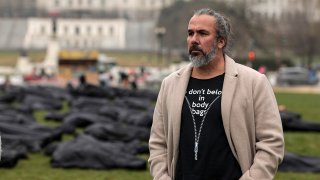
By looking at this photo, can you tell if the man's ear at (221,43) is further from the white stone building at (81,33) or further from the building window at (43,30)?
the building window at (43,30)

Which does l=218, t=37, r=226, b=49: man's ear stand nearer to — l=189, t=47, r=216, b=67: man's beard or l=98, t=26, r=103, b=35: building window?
l=189, t=47, r=216, b=67: man's beard

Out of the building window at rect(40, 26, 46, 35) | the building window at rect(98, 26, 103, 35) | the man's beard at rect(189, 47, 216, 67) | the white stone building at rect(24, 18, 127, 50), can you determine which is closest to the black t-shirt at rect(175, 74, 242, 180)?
the man's beard at rect(189, 47, 216, 67)

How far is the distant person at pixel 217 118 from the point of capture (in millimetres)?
4676

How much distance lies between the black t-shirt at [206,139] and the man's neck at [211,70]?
6 centimetres

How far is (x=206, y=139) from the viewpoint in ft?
15.4

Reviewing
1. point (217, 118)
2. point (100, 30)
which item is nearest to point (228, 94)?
point (217, 118)

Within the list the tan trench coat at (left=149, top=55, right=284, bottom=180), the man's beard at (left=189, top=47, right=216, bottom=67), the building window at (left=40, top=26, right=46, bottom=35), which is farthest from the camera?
the building window at (left=40, top=26, right=46, bottom=35)

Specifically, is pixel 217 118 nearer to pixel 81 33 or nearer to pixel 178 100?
pixel 178 100

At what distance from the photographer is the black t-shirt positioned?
15.4 feet

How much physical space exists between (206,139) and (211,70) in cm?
42

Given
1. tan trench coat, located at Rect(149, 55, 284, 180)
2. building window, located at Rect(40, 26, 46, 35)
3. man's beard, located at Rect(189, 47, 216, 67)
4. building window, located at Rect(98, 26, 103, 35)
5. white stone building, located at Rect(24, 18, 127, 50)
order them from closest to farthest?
tan trench coat, located at Rect(149, 55, 284, 180)
man's beard, located at Rect(189, 47, 216, 67)
white stone building, located at Rect(24, 18, 127, 50)
building window, located at Rect(40, 26, 46, 35)
building window, located at Rect(98, 26, 103, 35)

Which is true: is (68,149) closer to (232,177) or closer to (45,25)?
(232,177)

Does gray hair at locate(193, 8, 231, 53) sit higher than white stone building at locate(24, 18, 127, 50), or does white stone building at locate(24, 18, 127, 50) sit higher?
gray hair at locate(193, 8, 231, 53)

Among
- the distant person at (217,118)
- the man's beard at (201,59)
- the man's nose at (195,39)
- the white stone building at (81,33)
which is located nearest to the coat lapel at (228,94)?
the distant person at (217,118)
